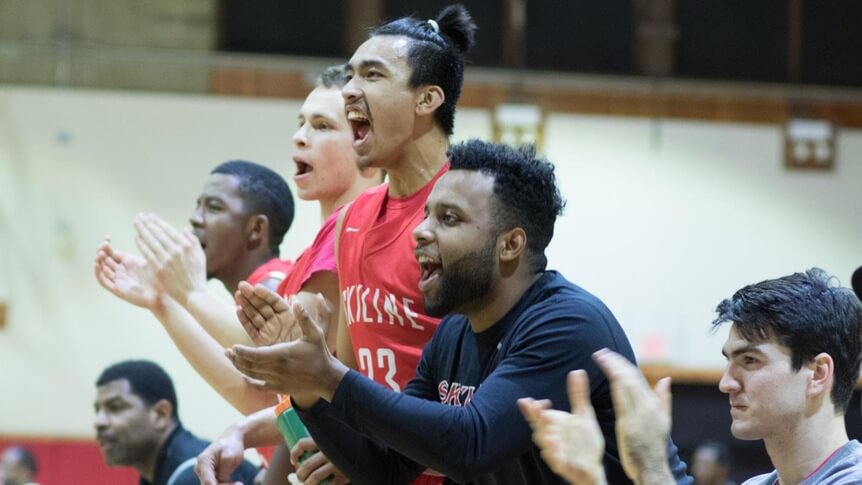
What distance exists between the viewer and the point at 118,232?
38.2ft

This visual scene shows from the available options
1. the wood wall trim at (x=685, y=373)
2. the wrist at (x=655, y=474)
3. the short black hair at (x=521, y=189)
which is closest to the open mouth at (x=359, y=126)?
the short black hair at (x=521, y=189)

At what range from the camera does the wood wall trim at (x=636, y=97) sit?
11.8 meters

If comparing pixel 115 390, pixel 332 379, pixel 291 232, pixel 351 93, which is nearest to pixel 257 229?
pixel 351 93

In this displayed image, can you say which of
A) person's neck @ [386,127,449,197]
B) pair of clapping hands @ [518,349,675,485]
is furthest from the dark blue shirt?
pair of clapping hands @ [518,349,675,485]

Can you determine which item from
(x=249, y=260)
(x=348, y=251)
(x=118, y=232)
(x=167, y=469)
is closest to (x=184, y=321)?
(x=249, y=260)

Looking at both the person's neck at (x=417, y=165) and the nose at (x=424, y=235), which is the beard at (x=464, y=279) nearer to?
the nose at (x=424, y=235)

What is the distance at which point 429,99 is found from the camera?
3.81 metres

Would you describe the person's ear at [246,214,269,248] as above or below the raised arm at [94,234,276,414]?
above

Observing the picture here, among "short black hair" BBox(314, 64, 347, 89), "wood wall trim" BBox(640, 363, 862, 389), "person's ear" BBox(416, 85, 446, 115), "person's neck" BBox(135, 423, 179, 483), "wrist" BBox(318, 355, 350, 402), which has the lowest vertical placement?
"wood wall trim" BBox(640, 363, 862, 389)

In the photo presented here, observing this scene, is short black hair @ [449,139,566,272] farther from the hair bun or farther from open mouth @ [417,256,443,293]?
the hair bun

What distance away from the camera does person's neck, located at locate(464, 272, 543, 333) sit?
3.25 metres

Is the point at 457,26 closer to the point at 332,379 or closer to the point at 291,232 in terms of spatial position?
the point at 332,379

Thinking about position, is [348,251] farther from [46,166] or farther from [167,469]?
[46,166]

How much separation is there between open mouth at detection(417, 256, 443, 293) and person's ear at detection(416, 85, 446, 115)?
662 millimetres
